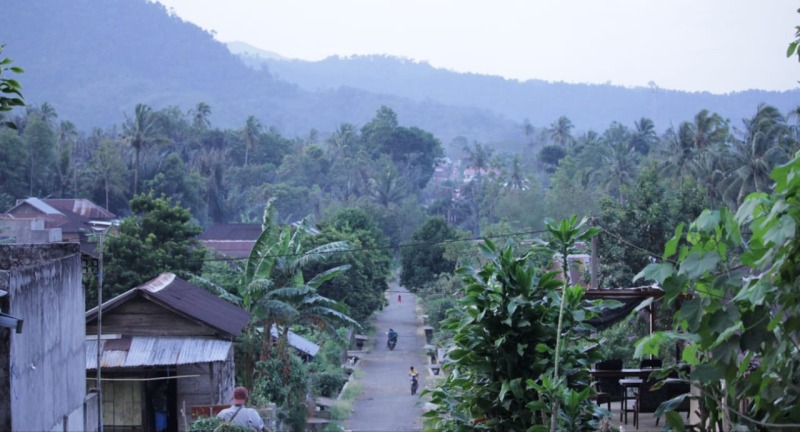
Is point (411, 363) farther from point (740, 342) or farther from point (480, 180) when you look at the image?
point (480, 180)

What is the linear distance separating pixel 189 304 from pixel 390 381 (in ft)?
60.6

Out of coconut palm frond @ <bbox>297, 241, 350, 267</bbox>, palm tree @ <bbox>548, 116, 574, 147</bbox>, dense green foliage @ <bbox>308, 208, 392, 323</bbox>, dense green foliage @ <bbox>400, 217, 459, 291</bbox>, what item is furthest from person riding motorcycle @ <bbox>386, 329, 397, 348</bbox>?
palm tree @ <bbox>548, 116, 574, 147</bbox>

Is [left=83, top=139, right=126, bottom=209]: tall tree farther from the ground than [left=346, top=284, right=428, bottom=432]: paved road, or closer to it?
farther from the ground

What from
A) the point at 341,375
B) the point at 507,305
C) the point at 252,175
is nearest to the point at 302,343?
the point at 341,375

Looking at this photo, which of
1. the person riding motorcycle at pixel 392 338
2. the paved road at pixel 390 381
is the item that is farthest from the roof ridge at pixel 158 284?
the person riding motorcycle at pixel 392 338

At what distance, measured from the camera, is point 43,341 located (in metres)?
9.20

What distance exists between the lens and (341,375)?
3175cm

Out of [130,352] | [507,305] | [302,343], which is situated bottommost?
[302,343]

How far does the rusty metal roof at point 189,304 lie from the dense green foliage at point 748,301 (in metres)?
14.1

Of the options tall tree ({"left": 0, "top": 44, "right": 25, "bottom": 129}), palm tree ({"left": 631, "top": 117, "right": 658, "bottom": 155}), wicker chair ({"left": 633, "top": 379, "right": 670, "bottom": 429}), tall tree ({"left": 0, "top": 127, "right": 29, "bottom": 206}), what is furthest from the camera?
palm tree ({"left": 631, "top": 117, "right": 658, "bottom": 155})

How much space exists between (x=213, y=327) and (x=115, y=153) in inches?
2171

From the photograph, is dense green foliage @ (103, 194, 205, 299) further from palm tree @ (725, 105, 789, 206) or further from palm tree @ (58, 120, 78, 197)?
palm tree @ (58, 120, 78, 197)

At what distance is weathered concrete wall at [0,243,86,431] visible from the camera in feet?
25.3

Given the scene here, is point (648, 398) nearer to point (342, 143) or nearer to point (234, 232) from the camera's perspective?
point (234, 232)
